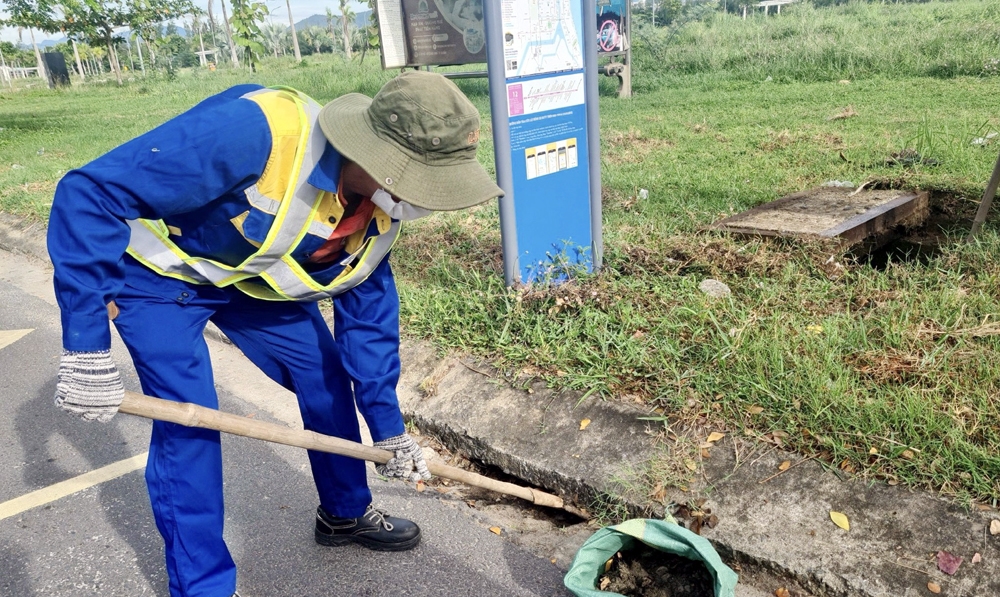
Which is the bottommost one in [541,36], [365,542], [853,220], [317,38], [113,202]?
[365,542]

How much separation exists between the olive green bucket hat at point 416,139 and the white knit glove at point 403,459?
897 millimetres

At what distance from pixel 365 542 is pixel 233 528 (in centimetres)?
51

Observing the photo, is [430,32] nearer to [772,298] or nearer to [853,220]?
[853,220]

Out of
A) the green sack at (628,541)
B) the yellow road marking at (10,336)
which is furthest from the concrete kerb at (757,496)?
the yellow road marking at (10,336)

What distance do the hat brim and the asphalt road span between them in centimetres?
126

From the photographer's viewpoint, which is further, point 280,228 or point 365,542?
point 365,542

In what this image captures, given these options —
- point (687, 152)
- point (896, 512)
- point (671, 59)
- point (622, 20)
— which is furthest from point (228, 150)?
point (671, 59)

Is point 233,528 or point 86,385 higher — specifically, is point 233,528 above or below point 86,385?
below

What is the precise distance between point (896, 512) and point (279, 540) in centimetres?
201

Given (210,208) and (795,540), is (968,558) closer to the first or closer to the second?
(795,540)

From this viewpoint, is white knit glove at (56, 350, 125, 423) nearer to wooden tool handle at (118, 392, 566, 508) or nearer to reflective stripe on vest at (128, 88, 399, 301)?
wooden tool handle at (118, 392, 566, 508)

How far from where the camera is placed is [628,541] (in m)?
2.25

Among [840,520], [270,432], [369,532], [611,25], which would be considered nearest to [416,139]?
[270,432]

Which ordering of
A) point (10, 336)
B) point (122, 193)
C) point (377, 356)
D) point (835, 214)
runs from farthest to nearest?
1. point (10, 336)
2. point (835, 214)
3. point (377, 356)
4. point (122, 193)
